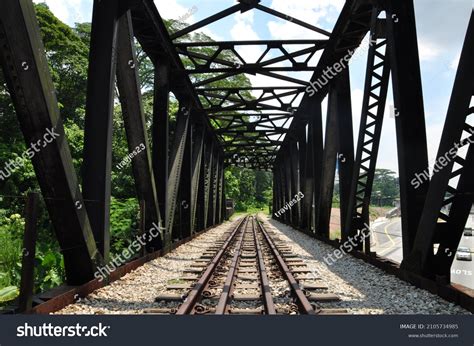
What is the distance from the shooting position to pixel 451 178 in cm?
491

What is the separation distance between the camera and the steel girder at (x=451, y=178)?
471 centimetres

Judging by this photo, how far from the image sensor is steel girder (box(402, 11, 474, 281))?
4.71 meters

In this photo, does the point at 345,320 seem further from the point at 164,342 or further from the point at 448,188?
the point at 448,188

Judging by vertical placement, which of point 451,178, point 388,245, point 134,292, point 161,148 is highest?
point 161,148

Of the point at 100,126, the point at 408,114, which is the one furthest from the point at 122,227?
the point at 408,114

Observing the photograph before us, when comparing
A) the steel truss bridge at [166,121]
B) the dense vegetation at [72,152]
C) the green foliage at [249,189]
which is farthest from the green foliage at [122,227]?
the green foliage at [249,189]

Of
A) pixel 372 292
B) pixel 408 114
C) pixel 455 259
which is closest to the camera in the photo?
pixel 372 292

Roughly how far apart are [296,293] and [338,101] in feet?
23.2

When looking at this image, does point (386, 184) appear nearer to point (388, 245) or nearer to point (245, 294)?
point (388, 245)

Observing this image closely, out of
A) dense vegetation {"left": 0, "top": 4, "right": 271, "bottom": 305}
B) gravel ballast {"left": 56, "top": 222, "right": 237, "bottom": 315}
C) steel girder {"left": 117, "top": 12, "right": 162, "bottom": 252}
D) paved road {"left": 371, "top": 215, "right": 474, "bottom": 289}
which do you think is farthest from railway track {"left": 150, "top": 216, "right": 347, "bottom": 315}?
paved road {"left": 371, "top": 215, "right": 474, "bottom": 289}

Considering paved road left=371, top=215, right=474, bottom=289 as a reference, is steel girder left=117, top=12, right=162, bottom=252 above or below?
above

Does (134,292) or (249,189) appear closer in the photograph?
(134,292)

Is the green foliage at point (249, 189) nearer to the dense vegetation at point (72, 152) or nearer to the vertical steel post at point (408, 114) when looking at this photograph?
the dense vegetation at point (72, 152)

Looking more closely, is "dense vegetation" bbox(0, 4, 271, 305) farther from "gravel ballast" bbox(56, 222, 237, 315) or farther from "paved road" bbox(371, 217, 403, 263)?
"paved road" bbox(371, 217, 403, 263)
